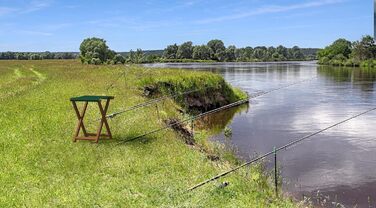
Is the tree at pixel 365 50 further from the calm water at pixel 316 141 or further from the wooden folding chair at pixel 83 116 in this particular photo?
the wooden folding chair at pixel 83 116

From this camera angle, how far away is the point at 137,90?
33.1 m

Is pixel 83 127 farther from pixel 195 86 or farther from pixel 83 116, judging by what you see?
pixel 195 86

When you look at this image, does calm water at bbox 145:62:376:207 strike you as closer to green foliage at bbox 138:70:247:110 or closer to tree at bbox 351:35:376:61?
green foliage at bbox 138:70:247:110

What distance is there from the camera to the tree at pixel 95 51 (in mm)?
110963

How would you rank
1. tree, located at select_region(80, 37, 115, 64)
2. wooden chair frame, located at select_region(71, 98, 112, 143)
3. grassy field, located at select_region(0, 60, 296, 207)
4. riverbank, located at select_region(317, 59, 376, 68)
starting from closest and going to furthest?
grassy field, located at select_region(0, 60, 296, 207), wooden chair frame, located at select_region(71, 98, 112, 143), tree, located at select_region(80, 37, 115, 64), riverbank, located at select_region(317, 59, 376, 68)

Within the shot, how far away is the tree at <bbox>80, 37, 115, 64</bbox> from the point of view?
11096 cm

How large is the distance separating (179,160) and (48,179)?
436 centimetres

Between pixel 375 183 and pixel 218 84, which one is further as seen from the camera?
pixel 218 84

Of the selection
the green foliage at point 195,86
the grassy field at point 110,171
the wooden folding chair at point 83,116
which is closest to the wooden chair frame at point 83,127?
the wooden folding chair at point 83,116

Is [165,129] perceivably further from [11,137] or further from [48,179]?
[48,179]

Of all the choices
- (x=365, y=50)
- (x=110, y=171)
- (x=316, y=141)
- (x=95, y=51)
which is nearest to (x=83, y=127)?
(x=110, y=171)

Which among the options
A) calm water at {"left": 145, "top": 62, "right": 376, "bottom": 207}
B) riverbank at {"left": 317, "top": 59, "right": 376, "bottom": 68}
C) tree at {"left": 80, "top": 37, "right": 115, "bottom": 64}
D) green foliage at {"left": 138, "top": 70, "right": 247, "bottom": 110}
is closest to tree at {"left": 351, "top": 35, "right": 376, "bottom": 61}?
riverbank at {"left": 317, "top": 59, "right": 376, "bottom": 68}

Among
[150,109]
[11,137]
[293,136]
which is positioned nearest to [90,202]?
[11,137]

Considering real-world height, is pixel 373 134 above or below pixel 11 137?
below
